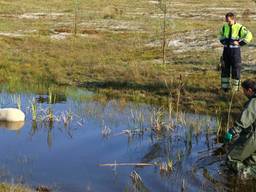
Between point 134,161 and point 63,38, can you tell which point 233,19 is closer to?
point 134,161

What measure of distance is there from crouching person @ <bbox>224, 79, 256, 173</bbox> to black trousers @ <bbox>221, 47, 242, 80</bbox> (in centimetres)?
706

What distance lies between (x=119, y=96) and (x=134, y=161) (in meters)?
7.50

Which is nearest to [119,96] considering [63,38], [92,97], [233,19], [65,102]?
[92,97]

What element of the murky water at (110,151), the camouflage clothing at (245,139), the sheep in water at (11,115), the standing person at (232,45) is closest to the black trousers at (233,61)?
the standing person at (232,45)

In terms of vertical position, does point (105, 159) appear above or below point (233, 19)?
below

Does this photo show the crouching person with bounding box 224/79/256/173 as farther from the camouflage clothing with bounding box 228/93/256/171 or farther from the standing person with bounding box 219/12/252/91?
the standing person with bounding box 219/12/252/91

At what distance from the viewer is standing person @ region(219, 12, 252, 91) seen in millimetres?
16250

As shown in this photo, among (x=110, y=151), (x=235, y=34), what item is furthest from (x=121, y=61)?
(x=110, y=151)

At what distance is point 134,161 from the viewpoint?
11.0m

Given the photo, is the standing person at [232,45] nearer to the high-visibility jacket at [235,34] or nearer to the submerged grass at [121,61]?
the high-visibility jacket at [235,34]

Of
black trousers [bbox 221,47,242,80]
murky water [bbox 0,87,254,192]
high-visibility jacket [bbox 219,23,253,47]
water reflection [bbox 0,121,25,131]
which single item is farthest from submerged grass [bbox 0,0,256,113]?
water reflection [bbox 0,121,25,131]

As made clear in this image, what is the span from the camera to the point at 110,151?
11719 millimetres

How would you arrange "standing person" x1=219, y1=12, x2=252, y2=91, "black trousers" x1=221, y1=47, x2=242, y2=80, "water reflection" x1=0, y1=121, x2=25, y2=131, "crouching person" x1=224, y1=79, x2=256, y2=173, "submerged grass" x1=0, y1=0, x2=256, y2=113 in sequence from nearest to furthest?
"crouching person" x1=224, y1=79, x2=256, y2=173 → "water reflection" x1=0, y1=121, x2=25, y2=131 → "standing person" x1=219, y1=12, x2=252, y2=91 → "black trousers" x1=221, y1=47, x2=242, y2=80 → "submerged grass" x1=0, y1=0, x2=256, y2=113

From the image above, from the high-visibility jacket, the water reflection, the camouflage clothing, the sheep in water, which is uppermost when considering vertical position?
the high-visibility jacket
